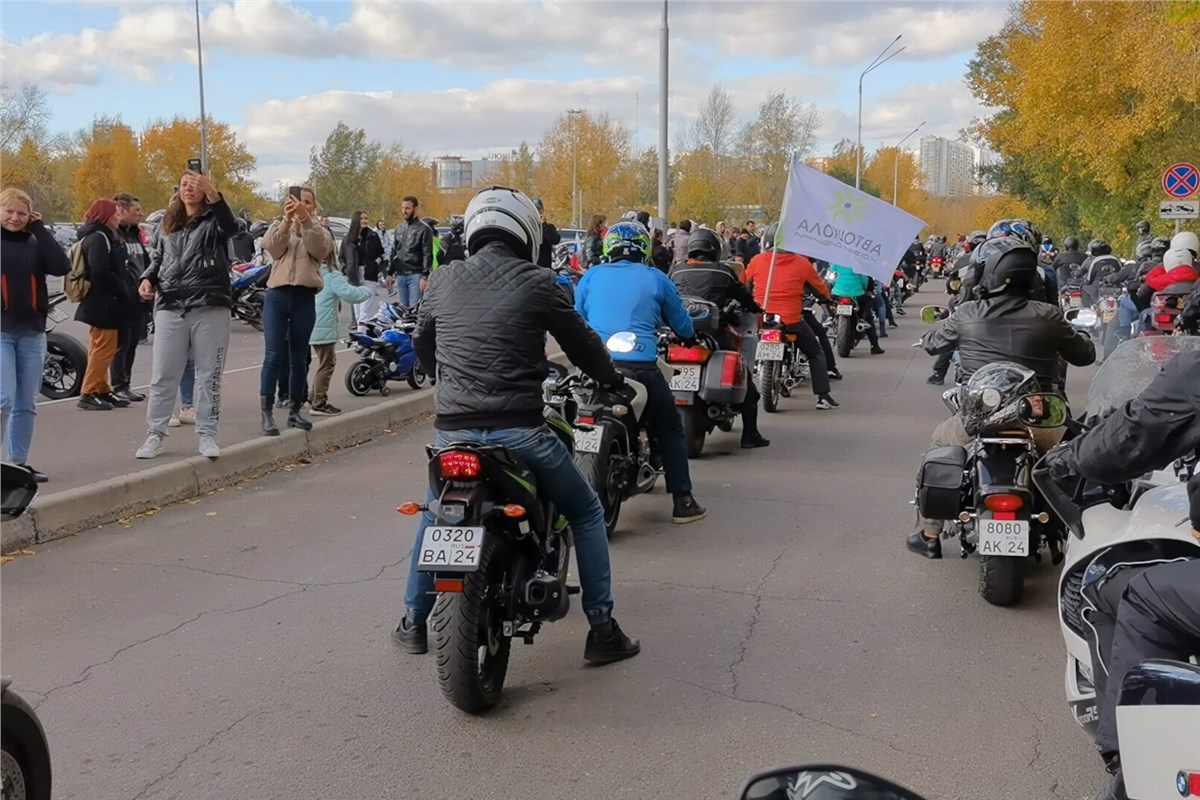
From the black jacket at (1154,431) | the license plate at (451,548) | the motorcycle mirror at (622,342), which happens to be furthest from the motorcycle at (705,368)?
the black jacket at (1154,431)

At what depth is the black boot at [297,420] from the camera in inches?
376

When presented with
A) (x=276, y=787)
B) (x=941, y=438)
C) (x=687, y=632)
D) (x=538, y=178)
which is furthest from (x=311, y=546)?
(x=538, y=178)

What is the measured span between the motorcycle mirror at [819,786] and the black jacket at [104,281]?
9908 millimetres

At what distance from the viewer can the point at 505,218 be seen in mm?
4695

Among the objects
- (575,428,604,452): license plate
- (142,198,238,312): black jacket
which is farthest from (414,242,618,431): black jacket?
(142,198,238,312): black jacket

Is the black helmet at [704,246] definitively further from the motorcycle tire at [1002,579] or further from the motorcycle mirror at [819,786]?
the motorcycle mirror at [819,786]

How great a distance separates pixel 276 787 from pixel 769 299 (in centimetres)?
889

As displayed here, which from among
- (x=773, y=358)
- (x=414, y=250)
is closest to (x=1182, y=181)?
(x=773, y=358)

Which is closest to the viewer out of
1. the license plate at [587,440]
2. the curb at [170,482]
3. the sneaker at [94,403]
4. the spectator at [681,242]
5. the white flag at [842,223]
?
the license plate at [587,440]

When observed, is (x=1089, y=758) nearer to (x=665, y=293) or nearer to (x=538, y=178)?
(x=665, y=293)

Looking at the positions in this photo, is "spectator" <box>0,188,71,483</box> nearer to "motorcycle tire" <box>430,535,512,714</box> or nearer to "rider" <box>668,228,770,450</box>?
"motorcycle tire" <box>430,535,512,714</box>

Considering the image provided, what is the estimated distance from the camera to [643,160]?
238 ft

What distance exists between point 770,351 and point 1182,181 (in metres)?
11.6

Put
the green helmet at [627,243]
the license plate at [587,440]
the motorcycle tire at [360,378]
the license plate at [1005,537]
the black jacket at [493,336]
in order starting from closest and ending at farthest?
the black jacket at [493,336] < the license plate at [1005,537] < the license plate at [587,440] < the green helmet at [627,243] < the motorcycle tire at [360,378]
